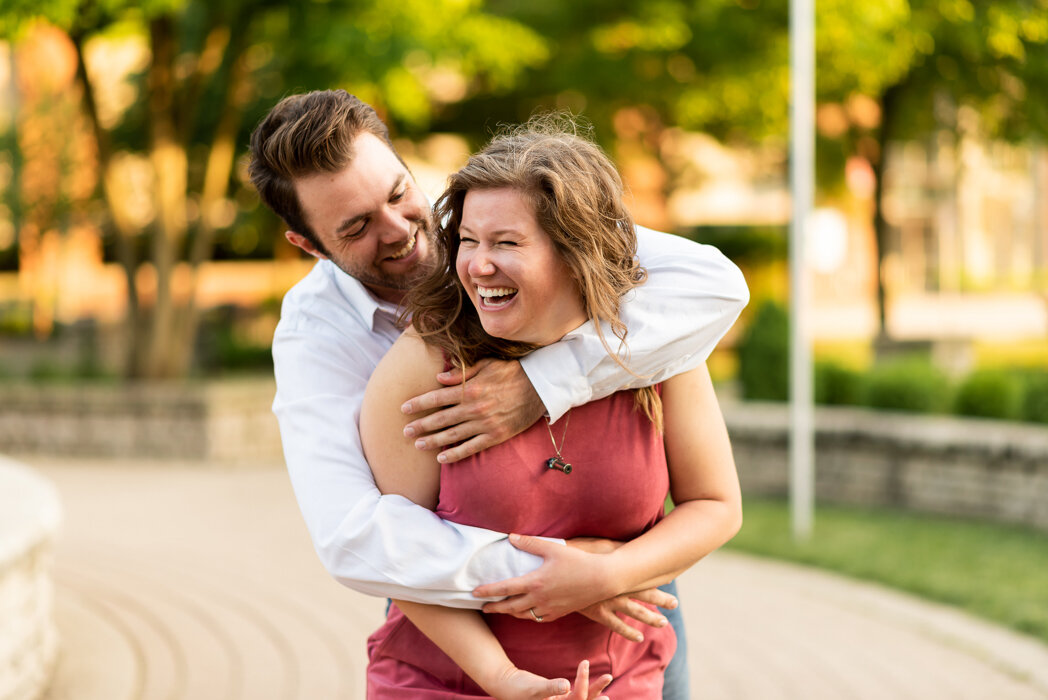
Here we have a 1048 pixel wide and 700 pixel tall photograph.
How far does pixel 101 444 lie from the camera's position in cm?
1211

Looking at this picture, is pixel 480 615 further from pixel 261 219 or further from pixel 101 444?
pixel 261 219

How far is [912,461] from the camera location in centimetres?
821

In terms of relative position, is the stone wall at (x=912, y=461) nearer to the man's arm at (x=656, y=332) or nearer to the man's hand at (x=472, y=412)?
the man's arm at (x=656, y=332)

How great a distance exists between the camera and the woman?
1.92m

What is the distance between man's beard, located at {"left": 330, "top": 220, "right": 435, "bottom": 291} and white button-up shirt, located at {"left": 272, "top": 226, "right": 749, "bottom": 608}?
0.17m

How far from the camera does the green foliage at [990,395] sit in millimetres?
8539

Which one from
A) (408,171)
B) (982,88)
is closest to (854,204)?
(982,88)

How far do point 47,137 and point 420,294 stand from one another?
1734cm

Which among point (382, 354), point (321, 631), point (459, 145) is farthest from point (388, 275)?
point (459, 145)

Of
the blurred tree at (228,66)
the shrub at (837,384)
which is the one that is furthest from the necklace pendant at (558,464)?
the blurred tree at (228,66)

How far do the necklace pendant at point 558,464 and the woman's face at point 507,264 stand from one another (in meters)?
0.24

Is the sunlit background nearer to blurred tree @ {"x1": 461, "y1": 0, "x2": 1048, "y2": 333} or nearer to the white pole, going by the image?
blurred tree @ {"x1": 461, "y1": 0, "x2": 1048, "y2": 333}

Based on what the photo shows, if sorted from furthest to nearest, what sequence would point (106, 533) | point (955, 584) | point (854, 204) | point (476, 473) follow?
point (854, 204) < point (106, 533) < point (955, 584) < point (476, 473)

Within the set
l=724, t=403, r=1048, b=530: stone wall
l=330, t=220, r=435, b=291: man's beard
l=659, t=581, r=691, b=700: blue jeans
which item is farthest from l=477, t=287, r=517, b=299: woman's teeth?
l=724, t=403, r=1048, b=530: stone wall
